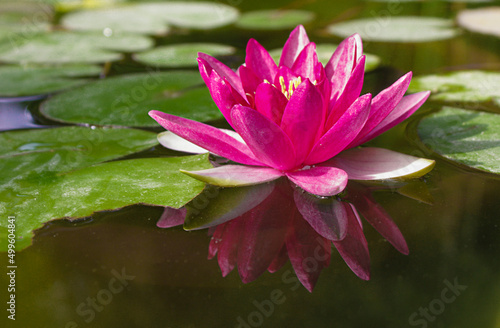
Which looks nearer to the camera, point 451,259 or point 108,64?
point 451,259

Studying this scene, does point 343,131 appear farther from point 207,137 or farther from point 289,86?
point 207,137

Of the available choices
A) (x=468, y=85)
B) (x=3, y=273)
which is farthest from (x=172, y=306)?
(x=468, y=85)

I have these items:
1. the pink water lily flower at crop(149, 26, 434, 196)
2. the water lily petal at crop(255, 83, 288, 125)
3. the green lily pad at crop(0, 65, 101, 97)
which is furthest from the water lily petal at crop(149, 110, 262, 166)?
the green lily pad at crop(0, 65, 101, 97)

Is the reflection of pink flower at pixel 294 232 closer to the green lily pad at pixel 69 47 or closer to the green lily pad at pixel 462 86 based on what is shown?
the green lily pad at pixel 462 86

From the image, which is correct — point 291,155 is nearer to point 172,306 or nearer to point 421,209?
point 421,209

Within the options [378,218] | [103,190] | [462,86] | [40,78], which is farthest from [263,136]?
[40,78]

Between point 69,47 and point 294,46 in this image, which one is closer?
point 294,46

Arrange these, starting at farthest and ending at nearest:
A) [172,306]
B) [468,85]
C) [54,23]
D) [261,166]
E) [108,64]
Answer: [54,23] < [108,64] < [468,85] < [261,166] < [172,306]

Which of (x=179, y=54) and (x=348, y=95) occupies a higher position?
(x=348, y=95)
